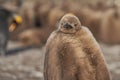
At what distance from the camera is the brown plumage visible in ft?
13.6

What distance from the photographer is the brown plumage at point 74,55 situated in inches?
164

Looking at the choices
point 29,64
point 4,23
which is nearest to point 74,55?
point 29,64

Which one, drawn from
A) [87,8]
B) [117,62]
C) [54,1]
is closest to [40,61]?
[117,62]

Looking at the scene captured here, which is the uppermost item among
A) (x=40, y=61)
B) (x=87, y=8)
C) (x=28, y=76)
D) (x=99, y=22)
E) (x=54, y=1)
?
(x=54, y=1)

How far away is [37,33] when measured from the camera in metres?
15.4

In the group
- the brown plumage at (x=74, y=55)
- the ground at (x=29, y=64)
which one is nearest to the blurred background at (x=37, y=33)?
the ground at (x=29, y=64)

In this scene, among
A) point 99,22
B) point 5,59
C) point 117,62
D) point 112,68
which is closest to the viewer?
point 112,68

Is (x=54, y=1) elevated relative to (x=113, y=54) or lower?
elevated

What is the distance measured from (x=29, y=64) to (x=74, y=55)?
7.19 m

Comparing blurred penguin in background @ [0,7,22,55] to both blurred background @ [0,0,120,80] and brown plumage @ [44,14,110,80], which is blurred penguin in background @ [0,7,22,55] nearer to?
blurred background @ [0,0,120,80]

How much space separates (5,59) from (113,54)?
2539 mm

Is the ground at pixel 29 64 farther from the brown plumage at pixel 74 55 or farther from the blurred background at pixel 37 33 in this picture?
the brown plumage at pixel 74 55

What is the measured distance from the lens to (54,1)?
68.6 ft

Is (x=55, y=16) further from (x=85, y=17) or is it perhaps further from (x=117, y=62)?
(x=117, y=62)
